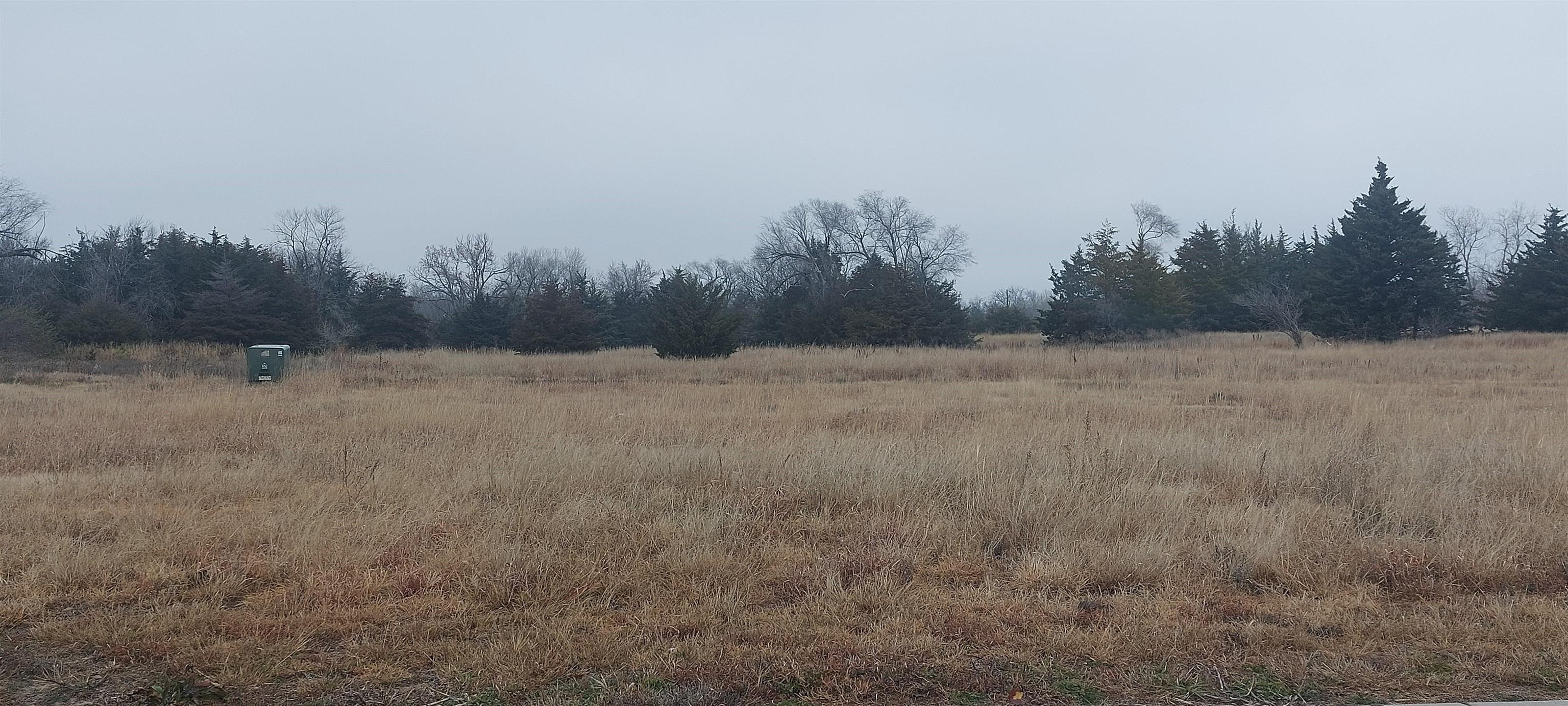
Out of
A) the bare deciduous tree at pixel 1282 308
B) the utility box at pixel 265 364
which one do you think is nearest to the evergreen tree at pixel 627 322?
the utility box at pixel 265 364

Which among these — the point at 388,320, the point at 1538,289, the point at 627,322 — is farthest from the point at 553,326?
the point at 1538,289

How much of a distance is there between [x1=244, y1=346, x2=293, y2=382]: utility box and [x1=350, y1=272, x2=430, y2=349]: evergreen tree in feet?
84.7

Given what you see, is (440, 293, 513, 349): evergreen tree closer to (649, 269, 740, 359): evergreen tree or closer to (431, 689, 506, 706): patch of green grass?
(649, 269, 740, 359): evergreen tree

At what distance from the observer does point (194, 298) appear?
3769cm

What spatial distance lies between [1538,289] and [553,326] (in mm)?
46422

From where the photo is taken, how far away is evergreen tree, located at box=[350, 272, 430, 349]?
1796 inches

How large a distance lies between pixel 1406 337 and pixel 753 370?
104 feet

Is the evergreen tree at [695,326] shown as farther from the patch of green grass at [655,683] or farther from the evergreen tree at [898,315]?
the patch of green grass at [655,683]

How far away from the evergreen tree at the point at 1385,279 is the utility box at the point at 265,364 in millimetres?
41239

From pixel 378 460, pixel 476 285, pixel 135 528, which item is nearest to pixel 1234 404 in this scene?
pixel 378 460

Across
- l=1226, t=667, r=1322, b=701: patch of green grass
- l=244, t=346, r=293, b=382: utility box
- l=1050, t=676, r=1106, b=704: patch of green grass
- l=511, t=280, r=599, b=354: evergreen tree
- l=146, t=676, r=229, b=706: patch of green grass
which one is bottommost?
l=1226, t=667, r=1322, b=701: patch of green grass

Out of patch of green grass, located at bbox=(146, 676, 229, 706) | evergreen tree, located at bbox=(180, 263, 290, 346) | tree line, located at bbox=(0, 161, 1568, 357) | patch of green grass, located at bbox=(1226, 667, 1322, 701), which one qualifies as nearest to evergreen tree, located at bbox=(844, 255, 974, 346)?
tree line, located at bbox=(0, 161, 1568, 357)

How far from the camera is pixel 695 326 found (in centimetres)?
3148

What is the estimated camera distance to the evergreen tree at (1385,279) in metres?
39.0
